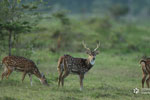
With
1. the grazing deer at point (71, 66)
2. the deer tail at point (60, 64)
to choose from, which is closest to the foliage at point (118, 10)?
the grazing deer at point (71, 66)

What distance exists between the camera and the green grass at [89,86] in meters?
9.82

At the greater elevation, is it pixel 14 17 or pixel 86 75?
pixel 14 17

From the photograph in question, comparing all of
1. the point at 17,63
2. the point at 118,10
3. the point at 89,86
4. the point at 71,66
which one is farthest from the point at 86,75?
the point at 118,10

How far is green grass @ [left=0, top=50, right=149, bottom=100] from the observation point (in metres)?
9.82

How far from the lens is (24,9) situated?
1498cm

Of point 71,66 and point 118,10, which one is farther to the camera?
point 118,10

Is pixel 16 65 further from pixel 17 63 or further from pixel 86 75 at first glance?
pixel 86 75

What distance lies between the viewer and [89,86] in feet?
39.3

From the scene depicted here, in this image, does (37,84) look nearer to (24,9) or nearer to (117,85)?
(117,85)

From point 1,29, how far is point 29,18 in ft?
4.45

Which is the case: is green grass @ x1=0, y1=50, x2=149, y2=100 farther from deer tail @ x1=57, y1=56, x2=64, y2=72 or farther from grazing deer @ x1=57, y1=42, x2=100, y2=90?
deer tail @ x1=57, y1=56, x2=64, y2=72

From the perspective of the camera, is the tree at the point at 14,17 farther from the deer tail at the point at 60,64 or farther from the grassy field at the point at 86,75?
the deer tail at the point at 60,64

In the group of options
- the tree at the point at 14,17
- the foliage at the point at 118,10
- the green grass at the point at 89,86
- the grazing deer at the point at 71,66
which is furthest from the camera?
the foliage at the point at 118,10

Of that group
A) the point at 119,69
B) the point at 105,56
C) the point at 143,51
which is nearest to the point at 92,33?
the point at 143,51
